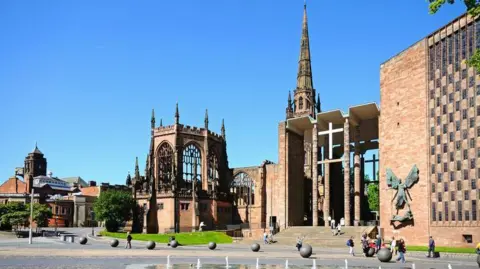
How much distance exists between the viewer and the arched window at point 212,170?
8801cm

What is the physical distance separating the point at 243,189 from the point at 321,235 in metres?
31.4

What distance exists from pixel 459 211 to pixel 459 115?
822cm

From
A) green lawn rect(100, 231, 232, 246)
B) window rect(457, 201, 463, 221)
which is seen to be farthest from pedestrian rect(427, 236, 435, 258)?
green lawn rect(100, 231, 232, 246)

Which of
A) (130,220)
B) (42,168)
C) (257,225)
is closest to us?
(257,225)

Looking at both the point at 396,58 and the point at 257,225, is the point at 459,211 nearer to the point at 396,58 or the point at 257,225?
the point at 396,58

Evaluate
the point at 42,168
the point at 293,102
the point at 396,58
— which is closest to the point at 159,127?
the point at 293,102

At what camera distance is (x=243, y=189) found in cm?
9069

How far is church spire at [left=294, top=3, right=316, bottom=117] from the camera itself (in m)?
108

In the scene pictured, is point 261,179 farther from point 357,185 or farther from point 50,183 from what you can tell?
Answer: point 50,183

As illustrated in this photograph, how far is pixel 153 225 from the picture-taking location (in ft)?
269

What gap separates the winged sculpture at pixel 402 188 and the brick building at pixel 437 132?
0.48 m

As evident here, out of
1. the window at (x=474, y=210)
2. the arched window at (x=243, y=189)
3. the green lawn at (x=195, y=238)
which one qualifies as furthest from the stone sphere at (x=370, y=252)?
the arched window at (x=243, y=189)

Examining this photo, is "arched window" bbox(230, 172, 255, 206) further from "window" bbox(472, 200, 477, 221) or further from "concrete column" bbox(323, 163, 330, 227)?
"window" bbox(472, 200, 477, 221)

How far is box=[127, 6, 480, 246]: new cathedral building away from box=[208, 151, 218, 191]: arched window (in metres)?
0.24
